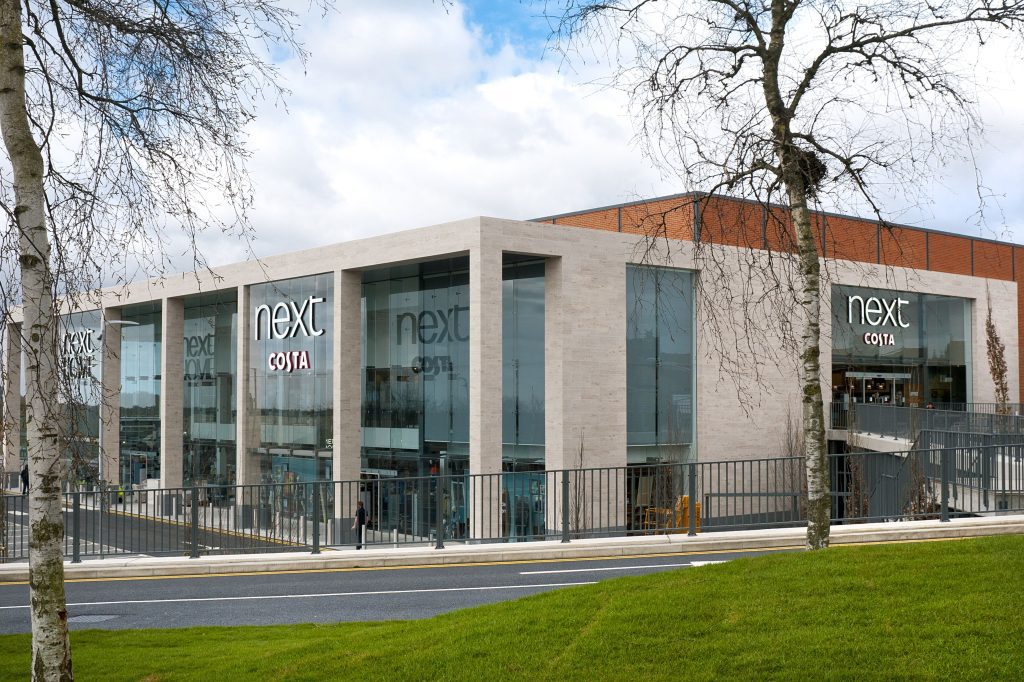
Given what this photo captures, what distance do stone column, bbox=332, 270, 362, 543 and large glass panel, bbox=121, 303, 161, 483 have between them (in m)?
14.7

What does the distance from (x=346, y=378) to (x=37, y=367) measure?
24314mm

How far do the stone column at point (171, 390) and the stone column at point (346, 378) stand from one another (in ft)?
41.0

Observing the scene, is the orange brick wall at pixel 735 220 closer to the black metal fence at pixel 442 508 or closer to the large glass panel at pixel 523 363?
the black metal fence at pixel 442 508

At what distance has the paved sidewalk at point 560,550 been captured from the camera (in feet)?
48.1

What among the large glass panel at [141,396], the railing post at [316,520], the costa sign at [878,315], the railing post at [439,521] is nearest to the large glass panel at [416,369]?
the railing post at [316,520]

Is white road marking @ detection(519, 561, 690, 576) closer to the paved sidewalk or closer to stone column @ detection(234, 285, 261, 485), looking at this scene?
the paved sidewalk

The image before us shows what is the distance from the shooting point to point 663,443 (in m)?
29.5

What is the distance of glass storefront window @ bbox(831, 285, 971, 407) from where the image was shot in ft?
123

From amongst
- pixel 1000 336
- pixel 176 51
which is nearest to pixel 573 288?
pixel 176 51

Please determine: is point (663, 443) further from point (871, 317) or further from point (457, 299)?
point (871, 317)

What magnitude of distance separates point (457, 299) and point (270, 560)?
1480 centimetres

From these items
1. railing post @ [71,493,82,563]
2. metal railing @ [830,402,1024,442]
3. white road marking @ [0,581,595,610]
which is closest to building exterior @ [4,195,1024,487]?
metal railing @ [830,402,1024,442]

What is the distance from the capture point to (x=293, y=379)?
33250 mm

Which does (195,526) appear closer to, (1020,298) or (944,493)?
(944,493)
